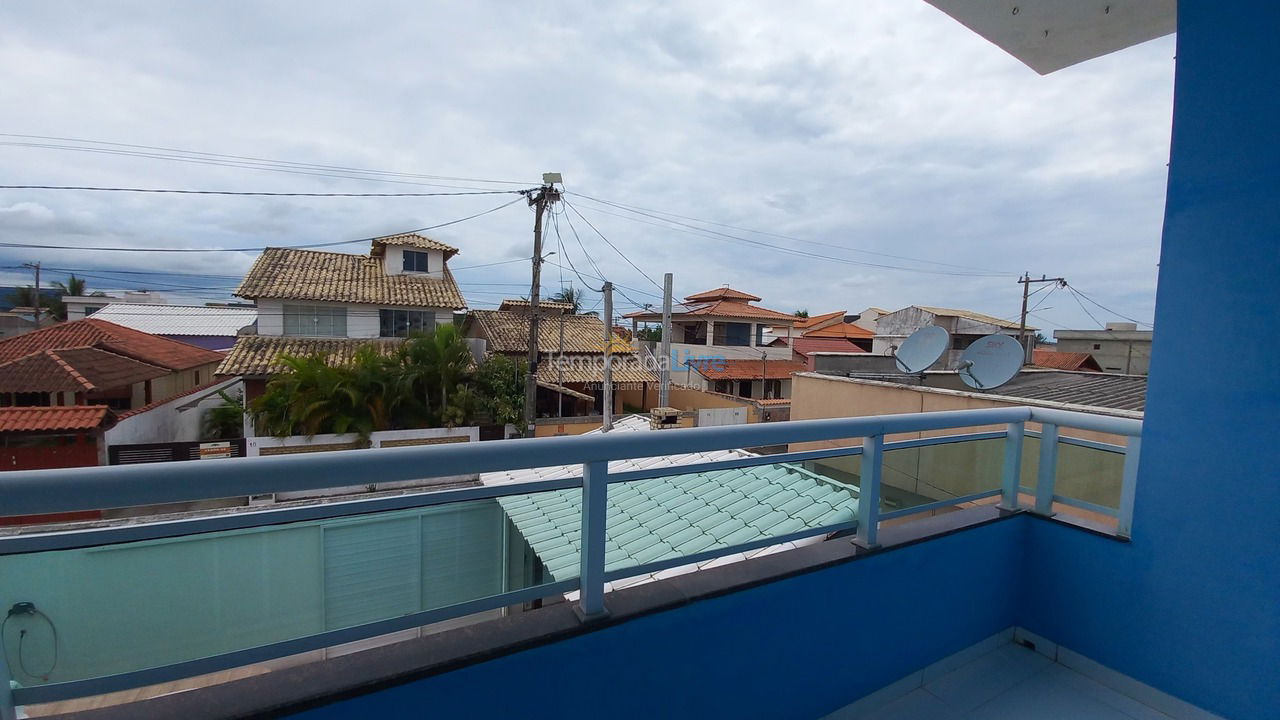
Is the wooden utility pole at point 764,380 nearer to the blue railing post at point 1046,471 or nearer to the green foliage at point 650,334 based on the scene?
the green foliage at point 650,334

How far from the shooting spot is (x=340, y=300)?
14.4m

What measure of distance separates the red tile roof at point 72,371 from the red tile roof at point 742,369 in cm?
1714

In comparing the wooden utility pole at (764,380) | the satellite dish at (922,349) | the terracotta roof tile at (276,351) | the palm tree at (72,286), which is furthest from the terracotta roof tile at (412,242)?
the palm tree at (72,286)

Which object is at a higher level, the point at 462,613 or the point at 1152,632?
the point at 462,613

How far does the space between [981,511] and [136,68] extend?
29.5 feet

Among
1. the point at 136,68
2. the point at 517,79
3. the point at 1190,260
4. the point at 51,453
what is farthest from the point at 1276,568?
the point at 51,453

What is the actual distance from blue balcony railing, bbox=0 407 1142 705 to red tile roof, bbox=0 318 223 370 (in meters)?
17.1

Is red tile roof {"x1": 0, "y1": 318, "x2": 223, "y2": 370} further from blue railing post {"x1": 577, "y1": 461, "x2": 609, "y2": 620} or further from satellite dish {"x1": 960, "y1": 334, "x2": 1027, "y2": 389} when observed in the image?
satellite dish {"x1": 960, "y1": 334, "x2": 1027, "y2": 389}

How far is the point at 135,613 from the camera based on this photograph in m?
0.90

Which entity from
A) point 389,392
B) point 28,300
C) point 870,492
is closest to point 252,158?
point 389,392

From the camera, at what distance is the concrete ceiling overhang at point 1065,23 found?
6.36ft

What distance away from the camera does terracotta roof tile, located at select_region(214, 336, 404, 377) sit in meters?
12.5

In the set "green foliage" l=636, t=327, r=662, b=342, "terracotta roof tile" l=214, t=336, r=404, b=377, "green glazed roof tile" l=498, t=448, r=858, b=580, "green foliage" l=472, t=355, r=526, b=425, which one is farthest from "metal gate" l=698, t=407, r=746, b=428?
"green foliage" l=636, t=327, r=662, b=342

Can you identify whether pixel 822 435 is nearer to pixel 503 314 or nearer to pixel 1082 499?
pixel 1082 499
